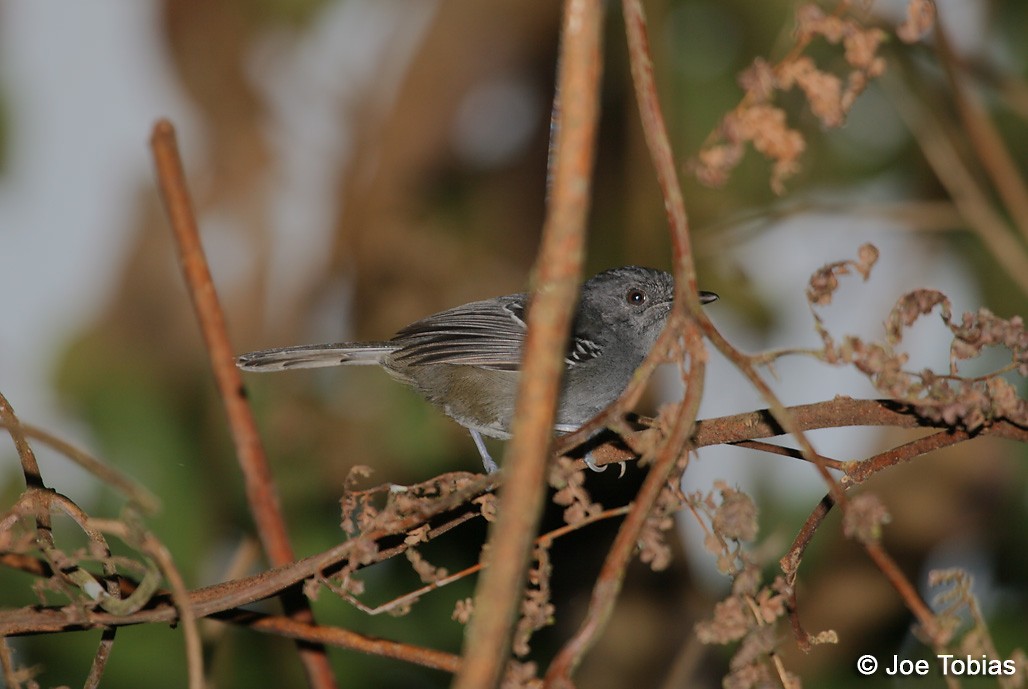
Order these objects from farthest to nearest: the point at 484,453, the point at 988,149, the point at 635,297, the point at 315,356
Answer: the point at 635,297, the point at 484,453, the point at 315,356, the point at 988,149

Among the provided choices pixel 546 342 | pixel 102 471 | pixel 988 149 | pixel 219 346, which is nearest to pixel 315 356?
pixel 219 346

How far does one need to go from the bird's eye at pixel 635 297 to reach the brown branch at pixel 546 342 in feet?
12.9

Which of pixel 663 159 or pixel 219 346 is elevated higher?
pixel 219 346

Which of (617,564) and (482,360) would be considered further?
(482,360)

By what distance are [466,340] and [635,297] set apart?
3.78 feet

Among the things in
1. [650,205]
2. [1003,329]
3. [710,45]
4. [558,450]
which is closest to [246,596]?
[558,450]

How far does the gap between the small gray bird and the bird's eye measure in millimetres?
181

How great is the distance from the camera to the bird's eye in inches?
204

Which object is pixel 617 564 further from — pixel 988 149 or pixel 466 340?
pixel 988 149

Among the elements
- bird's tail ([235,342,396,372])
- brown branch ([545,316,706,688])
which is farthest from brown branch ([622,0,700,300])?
bird's tail ([235,342,396,372])

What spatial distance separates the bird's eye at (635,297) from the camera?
204 inches

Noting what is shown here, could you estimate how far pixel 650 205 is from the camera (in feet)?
17.2

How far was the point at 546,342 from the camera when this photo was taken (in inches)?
49.1

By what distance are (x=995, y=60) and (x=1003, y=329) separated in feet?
11.6
